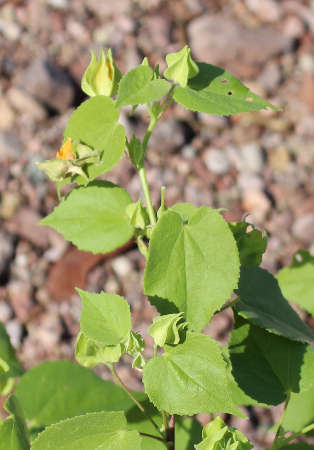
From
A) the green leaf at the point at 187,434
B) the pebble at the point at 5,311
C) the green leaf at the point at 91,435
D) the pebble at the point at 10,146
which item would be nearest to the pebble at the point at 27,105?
the pebble at the point at 10,146

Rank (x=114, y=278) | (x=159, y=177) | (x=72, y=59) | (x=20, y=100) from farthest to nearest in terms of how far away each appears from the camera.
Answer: (x=72, y=59), (x=20, y=100), (x=159, y=177), (x=114, y=278)

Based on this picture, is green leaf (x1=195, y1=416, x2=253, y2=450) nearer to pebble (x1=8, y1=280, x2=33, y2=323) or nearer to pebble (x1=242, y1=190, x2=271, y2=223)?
pebble (x1=8, y1=280, x2=33, y2=323)

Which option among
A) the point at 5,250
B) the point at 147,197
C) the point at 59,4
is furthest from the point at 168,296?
the point at 59,4

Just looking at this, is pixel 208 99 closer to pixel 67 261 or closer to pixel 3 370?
pixel 3 370

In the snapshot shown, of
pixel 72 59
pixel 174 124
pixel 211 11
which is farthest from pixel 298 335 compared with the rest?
A: pixel 211 11

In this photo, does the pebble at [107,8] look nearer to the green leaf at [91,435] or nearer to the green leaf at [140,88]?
the green leaf at [140,88]

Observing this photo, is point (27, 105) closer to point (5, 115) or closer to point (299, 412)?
point (5, 115)

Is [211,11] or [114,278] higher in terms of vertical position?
[211,11]
